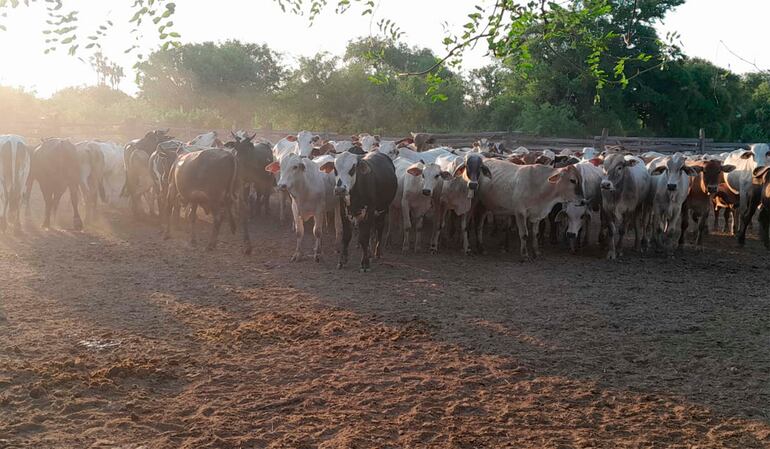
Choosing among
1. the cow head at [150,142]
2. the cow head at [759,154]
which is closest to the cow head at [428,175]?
the cow head at [150,142]

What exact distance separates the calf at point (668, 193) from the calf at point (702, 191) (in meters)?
0.34

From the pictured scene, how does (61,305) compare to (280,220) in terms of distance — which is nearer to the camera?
(61,305)

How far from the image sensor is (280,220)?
667 inches

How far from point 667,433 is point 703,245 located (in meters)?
11.2

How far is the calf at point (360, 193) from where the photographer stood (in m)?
11.3

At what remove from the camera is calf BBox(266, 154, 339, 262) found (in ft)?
39.3

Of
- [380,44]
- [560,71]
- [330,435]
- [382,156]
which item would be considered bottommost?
[330,435]

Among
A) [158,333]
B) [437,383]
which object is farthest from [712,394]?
[158,333]

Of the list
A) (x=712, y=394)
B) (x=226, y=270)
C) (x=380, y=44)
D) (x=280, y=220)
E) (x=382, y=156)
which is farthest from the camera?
(x=280, y=220)

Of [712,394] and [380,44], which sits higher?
[380,44]

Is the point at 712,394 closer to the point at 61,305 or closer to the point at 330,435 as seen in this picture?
the point at 330,435

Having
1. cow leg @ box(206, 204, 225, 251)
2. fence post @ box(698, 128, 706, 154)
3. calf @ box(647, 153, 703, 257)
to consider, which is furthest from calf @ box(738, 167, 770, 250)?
fence post @ box(698, 128, 706, 154)

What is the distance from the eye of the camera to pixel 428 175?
13328 millimetres

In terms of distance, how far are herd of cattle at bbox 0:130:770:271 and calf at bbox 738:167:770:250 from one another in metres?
0.03
